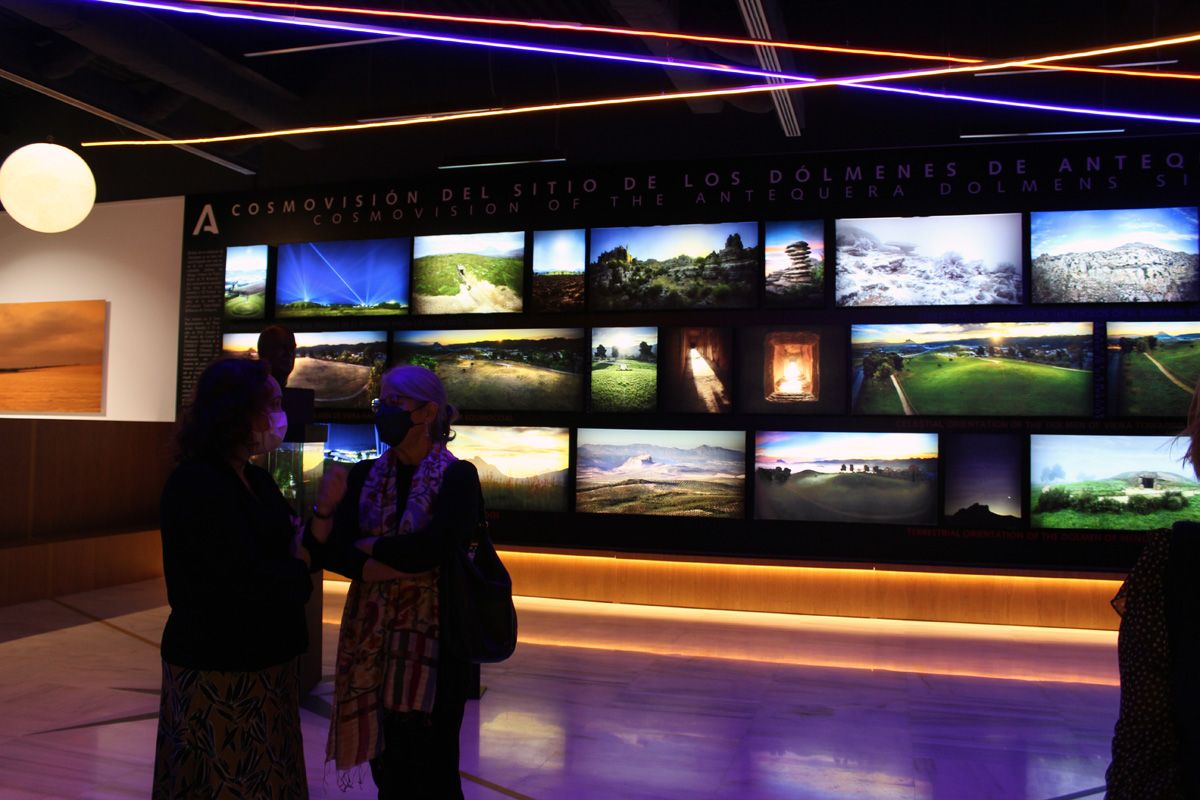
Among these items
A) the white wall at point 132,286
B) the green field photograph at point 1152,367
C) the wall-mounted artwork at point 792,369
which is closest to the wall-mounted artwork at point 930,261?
the wall-mounted artwork at point 792,369

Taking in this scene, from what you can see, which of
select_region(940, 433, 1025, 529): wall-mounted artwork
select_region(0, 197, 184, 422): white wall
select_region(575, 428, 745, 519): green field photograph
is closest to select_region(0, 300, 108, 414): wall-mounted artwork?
select_region(0, 197, 184, 422): white wall

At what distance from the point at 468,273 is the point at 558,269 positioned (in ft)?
2.69

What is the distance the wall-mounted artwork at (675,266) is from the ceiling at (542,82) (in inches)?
27.2

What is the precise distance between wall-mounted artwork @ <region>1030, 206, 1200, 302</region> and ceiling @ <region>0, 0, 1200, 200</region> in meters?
0.65

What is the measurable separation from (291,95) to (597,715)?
6470 mm

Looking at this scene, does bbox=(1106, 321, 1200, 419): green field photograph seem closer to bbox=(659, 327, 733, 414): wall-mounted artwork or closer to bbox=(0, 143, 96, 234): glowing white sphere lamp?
bbox=(659, 327, 733, 414): wall-mounted artwork

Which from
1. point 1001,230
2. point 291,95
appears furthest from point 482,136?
point 1001,230

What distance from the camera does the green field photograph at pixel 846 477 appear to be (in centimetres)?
686

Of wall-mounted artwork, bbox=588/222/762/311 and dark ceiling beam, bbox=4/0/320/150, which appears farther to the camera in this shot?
wall-mounted artwork, bbox=588/222/762/311

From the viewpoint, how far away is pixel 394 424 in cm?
253

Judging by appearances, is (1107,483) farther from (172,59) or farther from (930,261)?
(172,59)

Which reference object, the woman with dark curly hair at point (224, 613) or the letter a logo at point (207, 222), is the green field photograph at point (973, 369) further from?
the letter a logo at point (207, 222)

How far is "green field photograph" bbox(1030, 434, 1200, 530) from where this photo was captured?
6.45 metres

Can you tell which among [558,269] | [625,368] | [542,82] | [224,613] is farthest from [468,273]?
[224,613]
